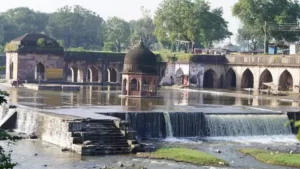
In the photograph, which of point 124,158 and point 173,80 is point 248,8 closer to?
point 173,80

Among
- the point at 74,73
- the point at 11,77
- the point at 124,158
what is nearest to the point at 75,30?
the point at 74,73

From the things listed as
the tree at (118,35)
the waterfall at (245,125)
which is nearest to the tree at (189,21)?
the tree at (118,35)

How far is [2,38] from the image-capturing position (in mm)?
84125

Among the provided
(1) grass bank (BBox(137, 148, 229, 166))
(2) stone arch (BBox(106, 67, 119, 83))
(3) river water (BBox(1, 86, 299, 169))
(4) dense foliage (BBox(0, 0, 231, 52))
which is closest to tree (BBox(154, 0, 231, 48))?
(4) dense foliage (BBox(0, 0, 231, 52))

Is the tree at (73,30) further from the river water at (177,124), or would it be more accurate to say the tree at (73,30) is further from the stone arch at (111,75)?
the river water at (177,124)

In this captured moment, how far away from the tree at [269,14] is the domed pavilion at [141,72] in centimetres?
2421

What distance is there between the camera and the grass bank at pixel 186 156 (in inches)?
874

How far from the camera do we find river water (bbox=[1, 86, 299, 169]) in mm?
22062

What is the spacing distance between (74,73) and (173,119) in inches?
1380

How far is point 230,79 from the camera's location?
58.8 metres

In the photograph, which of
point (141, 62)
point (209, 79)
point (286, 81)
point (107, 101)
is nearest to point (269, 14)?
point (209, 79)

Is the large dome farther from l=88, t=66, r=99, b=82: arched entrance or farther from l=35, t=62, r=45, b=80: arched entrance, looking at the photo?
l=88, t=66, r=99, b=82: arched entrance

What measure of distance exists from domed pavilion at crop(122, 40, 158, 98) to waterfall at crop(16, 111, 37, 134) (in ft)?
34.1

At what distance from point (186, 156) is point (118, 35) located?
64.5 m
